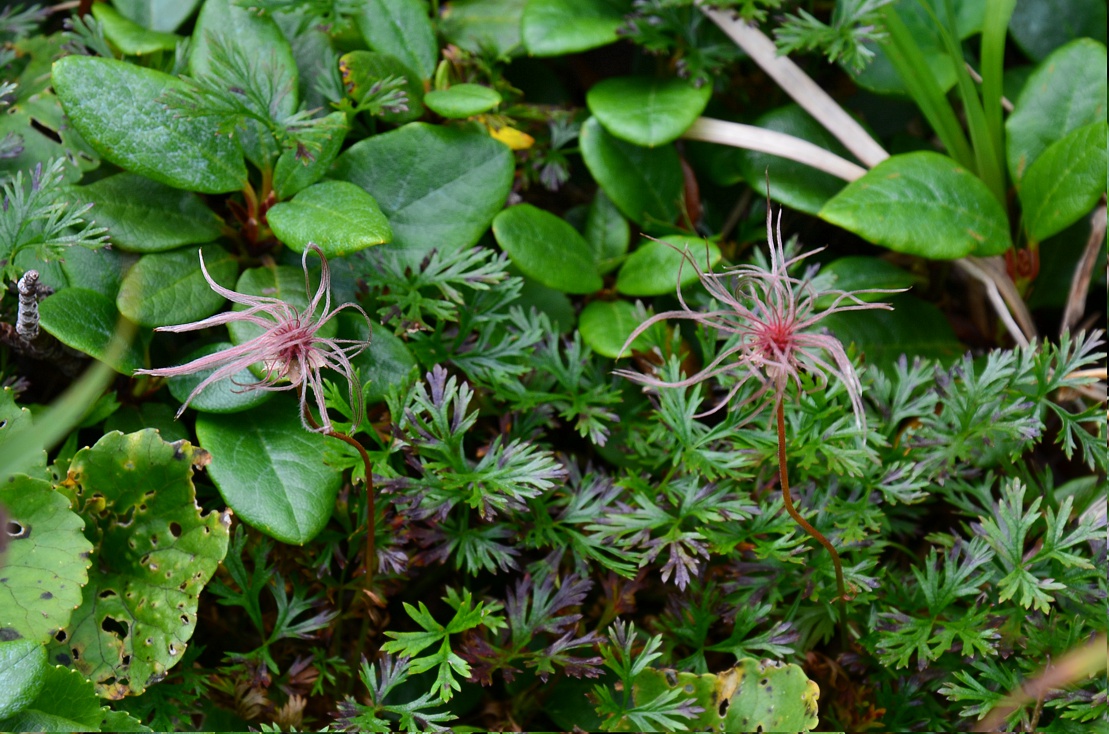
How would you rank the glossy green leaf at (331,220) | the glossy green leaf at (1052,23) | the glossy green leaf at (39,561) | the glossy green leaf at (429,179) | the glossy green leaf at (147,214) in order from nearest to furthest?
the glossy green leaf at (39,561)
the glossy green leaf at (331,220)
the glossy green leaf at (147,214)
the glossy green leaf at (429,179)
the glossy green leaf at (1052,23)

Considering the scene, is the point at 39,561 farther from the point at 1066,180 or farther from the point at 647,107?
the point at 1066,180

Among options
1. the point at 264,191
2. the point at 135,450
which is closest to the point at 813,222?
the point at 264,191

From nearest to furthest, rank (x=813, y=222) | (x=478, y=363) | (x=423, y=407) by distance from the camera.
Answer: (x=423, y=407) → (x=478, y=363) → (x=813, y=222)

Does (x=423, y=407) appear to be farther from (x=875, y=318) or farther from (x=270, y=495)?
(x=875, y=318)

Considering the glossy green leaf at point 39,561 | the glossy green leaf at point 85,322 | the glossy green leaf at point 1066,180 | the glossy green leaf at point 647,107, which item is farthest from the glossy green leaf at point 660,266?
the glossy green leaf at point 39,561

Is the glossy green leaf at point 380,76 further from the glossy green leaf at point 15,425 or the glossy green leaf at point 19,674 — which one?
the glossy green leaf at point 19,674

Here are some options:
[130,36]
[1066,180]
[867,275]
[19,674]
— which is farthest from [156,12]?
[1066,180]

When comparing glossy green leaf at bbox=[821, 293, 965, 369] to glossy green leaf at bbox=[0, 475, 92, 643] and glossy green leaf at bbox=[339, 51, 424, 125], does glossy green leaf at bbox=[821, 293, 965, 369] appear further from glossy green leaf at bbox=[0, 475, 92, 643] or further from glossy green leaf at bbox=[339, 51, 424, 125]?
glossy green leaf at bbox=[0, 475, 92, 643]
